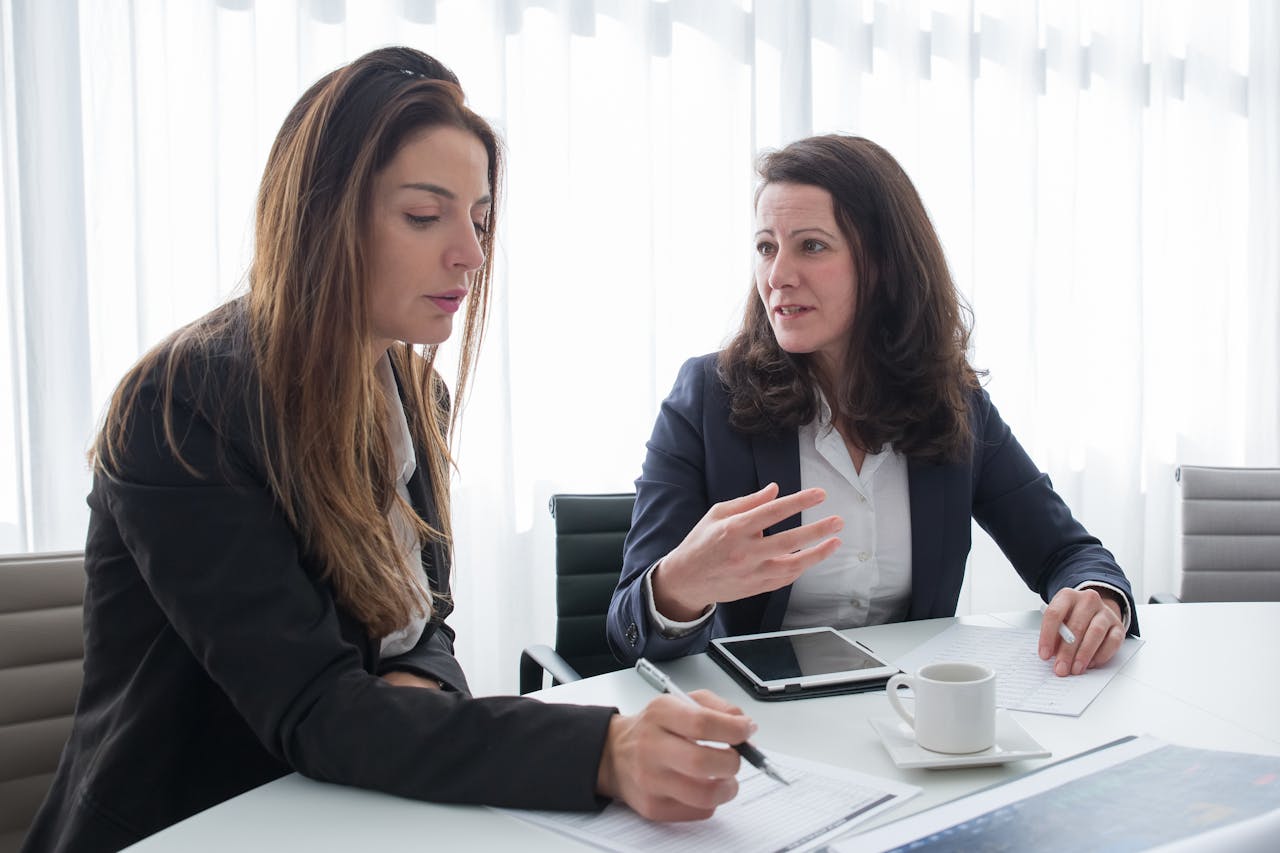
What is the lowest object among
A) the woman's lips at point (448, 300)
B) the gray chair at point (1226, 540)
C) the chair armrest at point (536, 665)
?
the chair armrest at point (536, 665)

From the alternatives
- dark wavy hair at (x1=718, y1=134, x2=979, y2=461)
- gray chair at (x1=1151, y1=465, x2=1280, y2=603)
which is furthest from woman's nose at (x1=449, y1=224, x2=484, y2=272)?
gray chair at (x1=1151, y1=465, x2=1280, y2=603)

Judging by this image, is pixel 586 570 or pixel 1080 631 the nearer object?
pixel 1080 631

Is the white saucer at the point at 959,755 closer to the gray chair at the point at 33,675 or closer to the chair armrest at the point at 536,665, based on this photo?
the chair armrest at the point at 536,665

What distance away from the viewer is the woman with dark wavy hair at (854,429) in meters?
1.62

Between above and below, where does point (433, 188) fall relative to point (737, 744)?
above

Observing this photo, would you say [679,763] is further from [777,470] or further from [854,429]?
[854,429]

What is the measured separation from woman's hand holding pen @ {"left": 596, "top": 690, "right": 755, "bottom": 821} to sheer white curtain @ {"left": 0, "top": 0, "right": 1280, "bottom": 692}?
82 centimetres

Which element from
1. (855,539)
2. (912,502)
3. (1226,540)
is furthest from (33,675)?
(1226,540)

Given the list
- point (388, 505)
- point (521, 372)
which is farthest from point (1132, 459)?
point (388, 505)

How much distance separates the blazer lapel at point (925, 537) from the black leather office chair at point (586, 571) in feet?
1.85

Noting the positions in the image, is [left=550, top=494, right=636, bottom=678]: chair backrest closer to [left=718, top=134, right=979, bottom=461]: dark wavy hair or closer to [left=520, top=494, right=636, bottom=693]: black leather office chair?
[left=520, top=494, right=636, bottom=693]: black leather office chair

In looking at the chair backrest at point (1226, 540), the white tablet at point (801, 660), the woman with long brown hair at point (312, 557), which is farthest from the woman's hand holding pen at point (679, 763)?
the chair backrest at point (1226, 540)

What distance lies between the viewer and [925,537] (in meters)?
1.65

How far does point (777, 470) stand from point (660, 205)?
1463 millimetres
